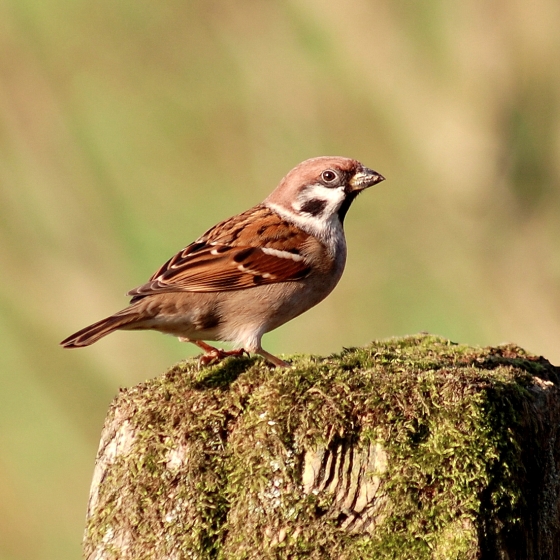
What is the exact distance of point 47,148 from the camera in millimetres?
11047

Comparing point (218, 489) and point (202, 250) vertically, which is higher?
point (202, 250)

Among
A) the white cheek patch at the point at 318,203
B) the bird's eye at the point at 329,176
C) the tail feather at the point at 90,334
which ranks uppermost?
the bird's eye at the point at 329,176

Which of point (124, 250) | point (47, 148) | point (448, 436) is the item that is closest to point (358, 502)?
point (448, 436)

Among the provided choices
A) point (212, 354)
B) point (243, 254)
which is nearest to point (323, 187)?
point (243, 254)

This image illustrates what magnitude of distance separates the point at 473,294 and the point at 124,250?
14.7 ft

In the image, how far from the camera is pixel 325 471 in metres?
3.63

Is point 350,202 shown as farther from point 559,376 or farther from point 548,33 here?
point 548,33

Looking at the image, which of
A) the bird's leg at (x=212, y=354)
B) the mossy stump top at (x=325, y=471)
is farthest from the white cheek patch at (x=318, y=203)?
the mossy stump top at (x=325, y=471)

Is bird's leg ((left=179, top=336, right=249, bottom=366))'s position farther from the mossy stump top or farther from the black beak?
the black beak

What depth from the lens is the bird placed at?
5.48m

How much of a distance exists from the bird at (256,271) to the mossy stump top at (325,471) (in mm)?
1127

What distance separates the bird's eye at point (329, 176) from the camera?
6.44 m

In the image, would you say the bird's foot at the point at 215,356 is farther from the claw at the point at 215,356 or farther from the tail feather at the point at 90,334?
the tail feather at the point at 90,334

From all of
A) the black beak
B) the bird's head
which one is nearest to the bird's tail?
the bird's head
